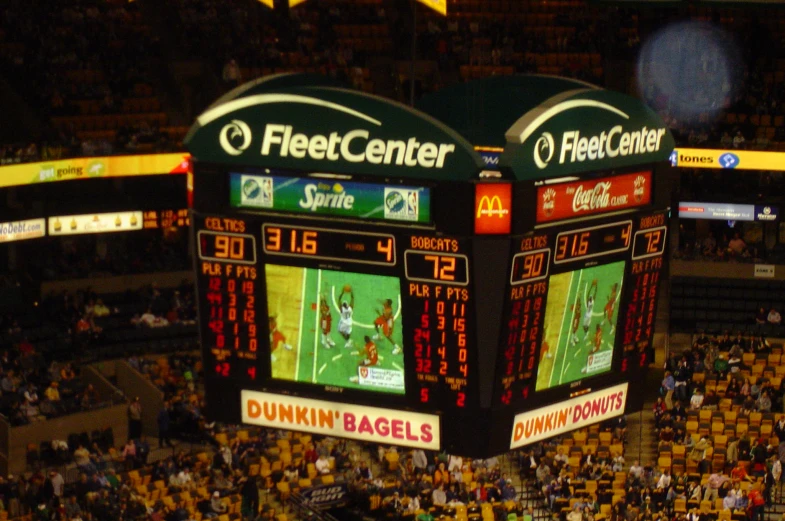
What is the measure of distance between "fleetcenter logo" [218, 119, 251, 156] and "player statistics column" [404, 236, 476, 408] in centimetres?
187

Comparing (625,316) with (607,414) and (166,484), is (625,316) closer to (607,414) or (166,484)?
(607,414)

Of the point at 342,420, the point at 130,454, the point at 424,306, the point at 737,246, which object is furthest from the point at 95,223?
the point at 424,306

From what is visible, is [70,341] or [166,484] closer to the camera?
[166,484]

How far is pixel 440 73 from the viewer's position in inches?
1399

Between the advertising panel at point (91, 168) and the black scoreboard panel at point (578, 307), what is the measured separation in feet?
46.2

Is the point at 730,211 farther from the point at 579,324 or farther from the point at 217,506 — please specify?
the point at 579,324

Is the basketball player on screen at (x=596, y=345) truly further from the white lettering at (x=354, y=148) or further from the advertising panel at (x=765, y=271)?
the advertising panel at (x=765, y=271)

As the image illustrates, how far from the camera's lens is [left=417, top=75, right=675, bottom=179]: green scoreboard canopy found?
13.3 meters

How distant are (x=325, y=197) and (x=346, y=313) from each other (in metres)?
1.11

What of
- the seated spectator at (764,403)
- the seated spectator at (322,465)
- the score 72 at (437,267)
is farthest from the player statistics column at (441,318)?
the seated spectator at (764,403)

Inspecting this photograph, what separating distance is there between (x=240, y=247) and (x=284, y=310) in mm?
735

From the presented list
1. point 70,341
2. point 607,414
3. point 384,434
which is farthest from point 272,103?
point 70,341

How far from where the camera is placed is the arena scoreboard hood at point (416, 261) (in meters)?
13.4

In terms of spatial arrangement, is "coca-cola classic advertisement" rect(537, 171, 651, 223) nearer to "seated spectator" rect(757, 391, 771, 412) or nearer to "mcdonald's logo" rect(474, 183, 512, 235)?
"mcdonald's logo" rect(474, 183, 512, 235)
